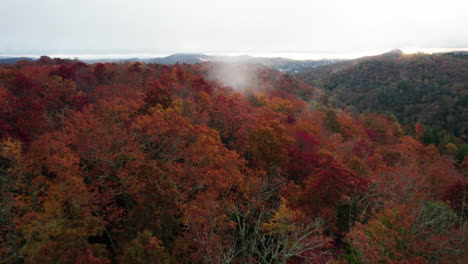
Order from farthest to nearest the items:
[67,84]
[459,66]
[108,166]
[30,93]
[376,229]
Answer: [459,66] → [67,84] → [30,93] → [108,166] → [376,229]

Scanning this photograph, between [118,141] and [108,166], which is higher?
[118,141]

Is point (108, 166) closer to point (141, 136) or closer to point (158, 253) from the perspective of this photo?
point (141, 136)

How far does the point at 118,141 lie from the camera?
19141mm

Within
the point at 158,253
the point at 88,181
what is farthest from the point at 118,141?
the point at 158,253

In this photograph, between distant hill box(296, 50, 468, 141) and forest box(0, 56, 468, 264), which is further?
distant hill box(296, 50, 468, 141)

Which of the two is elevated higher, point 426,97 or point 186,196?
point 186,196

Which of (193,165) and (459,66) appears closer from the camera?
(193,165)

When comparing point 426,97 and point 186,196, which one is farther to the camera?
point 426,97

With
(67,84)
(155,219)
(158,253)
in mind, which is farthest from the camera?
(67,84)

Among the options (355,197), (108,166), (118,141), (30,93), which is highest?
(30,93)

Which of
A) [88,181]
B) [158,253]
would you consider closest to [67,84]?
[88,181]

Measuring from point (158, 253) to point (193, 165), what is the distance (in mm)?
10221

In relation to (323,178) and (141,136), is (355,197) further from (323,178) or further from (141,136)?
(141,136)

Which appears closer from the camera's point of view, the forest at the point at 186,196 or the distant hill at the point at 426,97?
the forest at the point at 186,196
